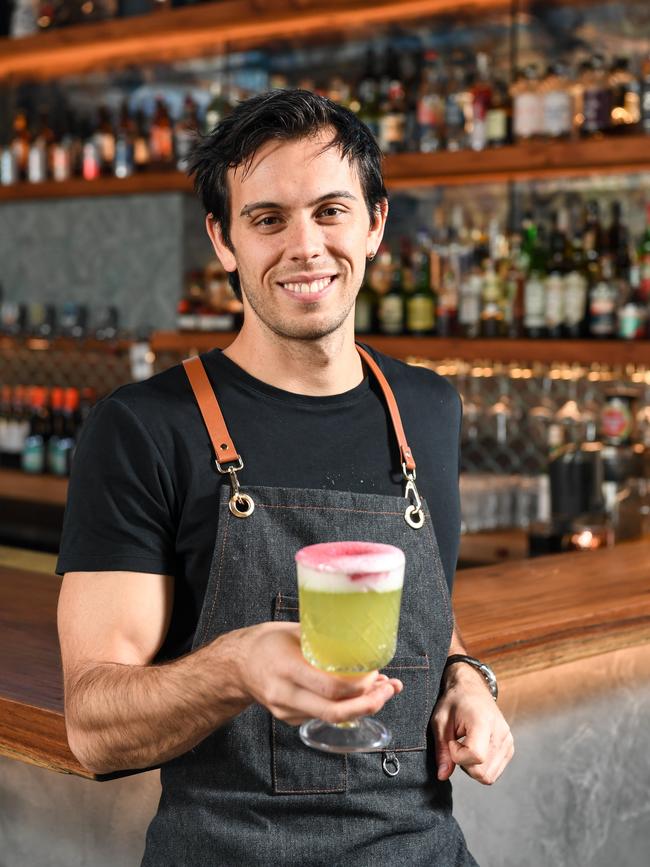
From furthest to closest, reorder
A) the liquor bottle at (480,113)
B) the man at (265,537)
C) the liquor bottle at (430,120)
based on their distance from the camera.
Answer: the liquor bottle at (430,120), the liquor bottle at (480,113), the man at (265,537)

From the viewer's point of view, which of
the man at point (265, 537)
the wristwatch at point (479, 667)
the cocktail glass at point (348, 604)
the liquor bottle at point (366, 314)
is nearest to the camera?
the cocktail glass at point (348, 604)

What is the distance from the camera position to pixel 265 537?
148 centimetres

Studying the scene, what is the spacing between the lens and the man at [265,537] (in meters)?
1.42

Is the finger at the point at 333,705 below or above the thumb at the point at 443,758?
above

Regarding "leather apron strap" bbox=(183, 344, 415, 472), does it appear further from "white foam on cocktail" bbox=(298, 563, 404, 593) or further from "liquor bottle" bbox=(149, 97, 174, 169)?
"liquor bottle" bbox=(149, 97, 174, 169)

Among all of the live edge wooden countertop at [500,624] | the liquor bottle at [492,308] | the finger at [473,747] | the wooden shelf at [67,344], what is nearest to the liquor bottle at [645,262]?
the liquor bottle at [492,308]

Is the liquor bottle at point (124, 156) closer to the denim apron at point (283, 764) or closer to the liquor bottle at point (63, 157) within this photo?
the liquor bottle at point (63, 157)

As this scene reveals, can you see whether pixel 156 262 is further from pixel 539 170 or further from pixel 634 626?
pixel 634 626

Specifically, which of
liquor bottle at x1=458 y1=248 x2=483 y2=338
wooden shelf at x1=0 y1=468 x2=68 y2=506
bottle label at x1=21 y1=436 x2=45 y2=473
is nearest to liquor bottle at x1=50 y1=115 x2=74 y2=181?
bottle label at x1=21 y1=436 x2=45 y2=473

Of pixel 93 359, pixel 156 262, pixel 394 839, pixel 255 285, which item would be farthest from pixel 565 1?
pixel 394 839

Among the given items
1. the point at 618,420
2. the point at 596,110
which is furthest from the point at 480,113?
the point at 618,420

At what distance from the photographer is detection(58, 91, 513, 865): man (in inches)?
55.7

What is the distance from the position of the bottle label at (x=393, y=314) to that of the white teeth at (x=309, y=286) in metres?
2.52

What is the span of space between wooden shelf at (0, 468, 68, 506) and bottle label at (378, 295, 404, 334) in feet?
4.51
